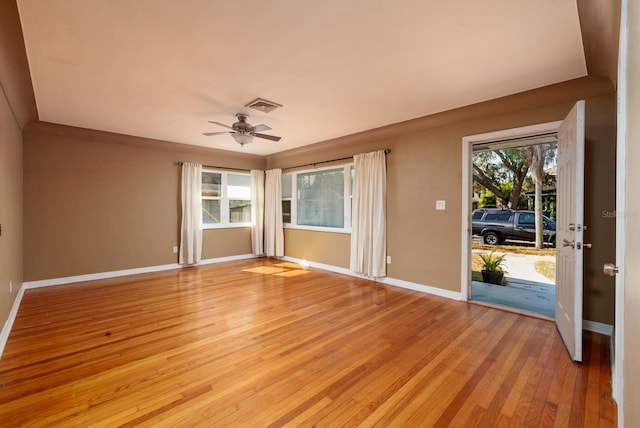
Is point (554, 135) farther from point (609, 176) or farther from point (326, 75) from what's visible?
point (326, 75)

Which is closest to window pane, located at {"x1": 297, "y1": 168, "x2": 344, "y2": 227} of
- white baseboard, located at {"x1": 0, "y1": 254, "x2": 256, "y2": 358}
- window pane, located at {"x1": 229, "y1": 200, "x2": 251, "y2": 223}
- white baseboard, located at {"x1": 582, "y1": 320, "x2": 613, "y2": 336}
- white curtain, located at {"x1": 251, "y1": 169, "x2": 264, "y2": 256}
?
white curtain, located at {"x1": 251, "y1": 169, "x2": 264, "y2": 256}

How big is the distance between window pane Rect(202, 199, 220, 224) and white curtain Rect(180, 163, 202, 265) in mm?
295

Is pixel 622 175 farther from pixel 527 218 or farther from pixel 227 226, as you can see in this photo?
pixel 527 218

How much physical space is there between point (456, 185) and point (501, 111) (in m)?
0.99

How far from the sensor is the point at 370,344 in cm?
258

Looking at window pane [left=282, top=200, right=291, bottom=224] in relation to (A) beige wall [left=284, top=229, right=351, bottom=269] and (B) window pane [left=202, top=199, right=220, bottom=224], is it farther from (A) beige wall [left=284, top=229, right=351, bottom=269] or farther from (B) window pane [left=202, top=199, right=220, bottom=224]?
(B) window pane [left=202, top=199, right=220, bottom=224]

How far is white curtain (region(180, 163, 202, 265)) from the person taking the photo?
18.5 ft

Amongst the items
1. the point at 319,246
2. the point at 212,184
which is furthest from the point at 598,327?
the point at 212,184

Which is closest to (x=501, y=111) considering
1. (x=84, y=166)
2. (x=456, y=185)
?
(x=456, y=185)

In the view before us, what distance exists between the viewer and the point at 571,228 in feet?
7.93

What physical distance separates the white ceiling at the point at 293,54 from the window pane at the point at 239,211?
119 inches

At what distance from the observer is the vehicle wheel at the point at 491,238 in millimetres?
8336

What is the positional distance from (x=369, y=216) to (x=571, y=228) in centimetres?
266

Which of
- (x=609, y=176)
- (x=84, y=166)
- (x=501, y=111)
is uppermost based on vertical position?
(x=501, y=111)
